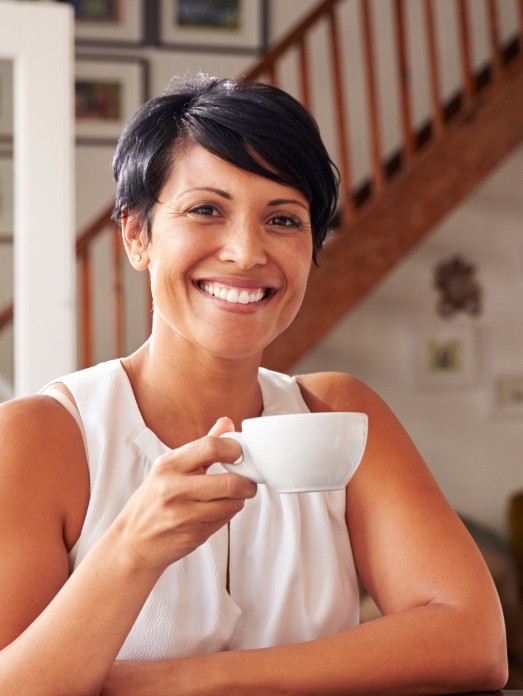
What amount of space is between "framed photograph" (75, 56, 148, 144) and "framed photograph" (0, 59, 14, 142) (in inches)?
90.0

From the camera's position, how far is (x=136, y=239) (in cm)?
148

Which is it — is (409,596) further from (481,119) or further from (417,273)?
(417,273)

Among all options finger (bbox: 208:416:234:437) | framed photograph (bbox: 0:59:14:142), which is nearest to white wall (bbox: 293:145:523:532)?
framed photograph (bbox: 0:59:14:142)

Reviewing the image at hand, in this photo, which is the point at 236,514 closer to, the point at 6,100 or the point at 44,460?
the point at 44,460

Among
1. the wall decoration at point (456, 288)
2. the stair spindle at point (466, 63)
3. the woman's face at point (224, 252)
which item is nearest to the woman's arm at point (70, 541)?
the woman's face at point (224, 252)

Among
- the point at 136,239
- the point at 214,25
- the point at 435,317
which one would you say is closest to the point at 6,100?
the point at 136,239

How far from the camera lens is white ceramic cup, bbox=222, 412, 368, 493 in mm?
951

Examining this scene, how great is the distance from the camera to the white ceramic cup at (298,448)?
951 mm

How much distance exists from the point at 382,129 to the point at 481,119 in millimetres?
1036

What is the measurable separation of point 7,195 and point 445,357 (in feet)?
9.74

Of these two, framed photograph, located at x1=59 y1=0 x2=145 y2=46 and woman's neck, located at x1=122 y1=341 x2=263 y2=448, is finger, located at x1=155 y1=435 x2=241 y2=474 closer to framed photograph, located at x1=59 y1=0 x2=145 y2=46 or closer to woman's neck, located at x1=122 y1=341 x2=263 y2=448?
woman's neck, located at x1=122 y1=341 x2=263 y2=448

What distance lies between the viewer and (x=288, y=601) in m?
1.45

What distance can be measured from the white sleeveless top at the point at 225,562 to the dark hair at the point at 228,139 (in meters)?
0.28

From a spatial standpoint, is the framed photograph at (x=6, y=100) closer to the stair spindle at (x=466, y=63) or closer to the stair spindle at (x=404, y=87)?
the stair spindle at (x=404, y=87)
